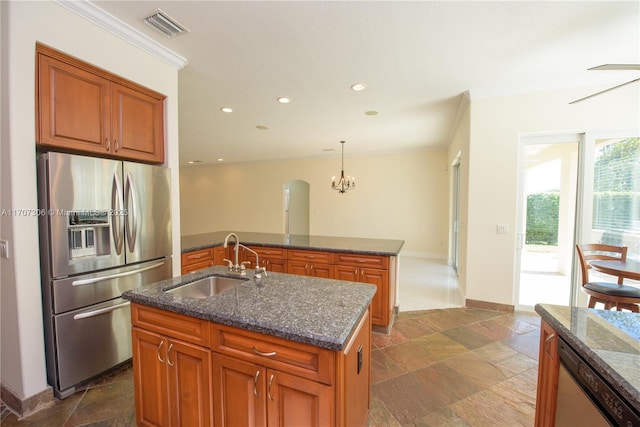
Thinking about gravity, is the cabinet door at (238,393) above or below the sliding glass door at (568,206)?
below

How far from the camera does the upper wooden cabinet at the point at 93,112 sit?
173 centimetres

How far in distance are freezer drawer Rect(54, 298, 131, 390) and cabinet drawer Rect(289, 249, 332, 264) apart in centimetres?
170

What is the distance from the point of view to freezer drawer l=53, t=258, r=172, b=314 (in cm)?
180

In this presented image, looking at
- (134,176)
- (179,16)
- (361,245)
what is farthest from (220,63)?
(361,245)

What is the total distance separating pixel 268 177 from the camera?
340 inches

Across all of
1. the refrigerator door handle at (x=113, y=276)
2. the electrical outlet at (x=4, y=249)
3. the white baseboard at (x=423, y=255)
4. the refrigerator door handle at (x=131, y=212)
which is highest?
the refrigerator door handle at (x=131, y=212)

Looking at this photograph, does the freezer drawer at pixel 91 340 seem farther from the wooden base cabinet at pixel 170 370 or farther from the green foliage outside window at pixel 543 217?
the green foliage outside window at pixel 543 217

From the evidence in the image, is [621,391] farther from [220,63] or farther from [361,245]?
[220,63]

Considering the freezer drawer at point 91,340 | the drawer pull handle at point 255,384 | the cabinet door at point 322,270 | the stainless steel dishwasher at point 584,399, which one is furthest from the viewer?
the cabinet door at point 322,270

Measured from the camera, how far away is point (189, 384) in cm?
133

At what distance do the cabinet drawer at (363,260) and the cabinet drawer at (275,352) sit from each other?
1933mm

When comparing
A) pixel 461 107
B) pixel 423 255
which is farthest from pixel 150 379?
pixel 423 255

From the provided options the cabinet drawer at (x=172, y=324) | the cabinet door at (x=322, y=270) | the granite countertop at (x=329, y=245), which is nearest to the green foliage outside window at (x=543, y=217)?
the granite countertop at (x=329, y=245)

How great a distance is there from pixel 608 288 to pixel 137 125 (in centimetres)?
433
